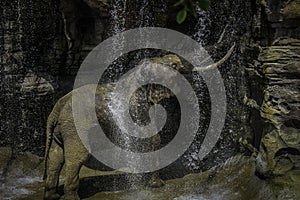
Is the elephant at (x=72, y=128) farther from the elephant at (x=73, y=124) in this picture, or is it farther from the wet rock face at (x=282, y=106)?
the wet rock face at (x=282, y=106)

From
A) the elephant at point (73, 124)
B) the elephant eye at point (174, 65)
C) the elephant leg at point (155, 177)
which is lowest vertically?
the elephant leg at point (155, 177)

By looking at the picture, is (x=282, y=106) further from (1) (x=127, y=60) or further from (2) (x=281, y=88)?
(1) (x=127, y=60)

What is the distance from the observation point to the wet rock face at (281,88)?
4.43m

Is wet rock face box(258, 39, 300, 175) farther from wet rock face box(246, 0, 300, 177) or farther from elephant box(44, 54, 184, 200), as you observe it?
elephant box(44, 54, 184, 200)

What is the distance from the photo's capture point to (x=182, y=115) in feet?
19.8

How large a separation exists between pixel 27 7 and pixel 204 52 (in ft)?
7.74

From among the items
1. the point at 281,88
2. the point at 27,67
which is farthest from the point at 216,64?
the point at 27,67

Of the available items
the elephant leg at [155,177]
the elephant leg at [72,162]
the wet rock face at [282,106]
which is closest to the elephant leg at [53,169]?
the elephant leg at [72,162]

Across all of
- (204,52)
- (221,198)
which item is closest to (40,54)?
(204,52)

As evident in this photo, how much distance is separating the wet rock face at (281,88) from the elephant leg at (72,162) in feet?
5.58

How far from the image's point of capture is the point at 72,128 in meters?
4.35

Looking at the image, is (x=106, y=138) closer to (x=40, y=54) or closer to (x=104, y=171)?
(x=104, y=171)

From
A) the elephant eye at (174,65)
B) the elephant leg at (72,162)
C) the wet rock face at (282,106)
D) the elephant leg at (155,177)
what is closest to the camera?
the elephant leg at (72,162)

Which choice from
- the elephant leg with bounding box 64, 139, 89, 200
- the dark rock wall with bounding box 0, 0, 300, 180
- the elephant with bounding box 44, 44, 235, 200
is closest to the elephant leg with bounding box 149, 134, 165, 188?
the elephant with bounding box 44, 44, 235, 200
